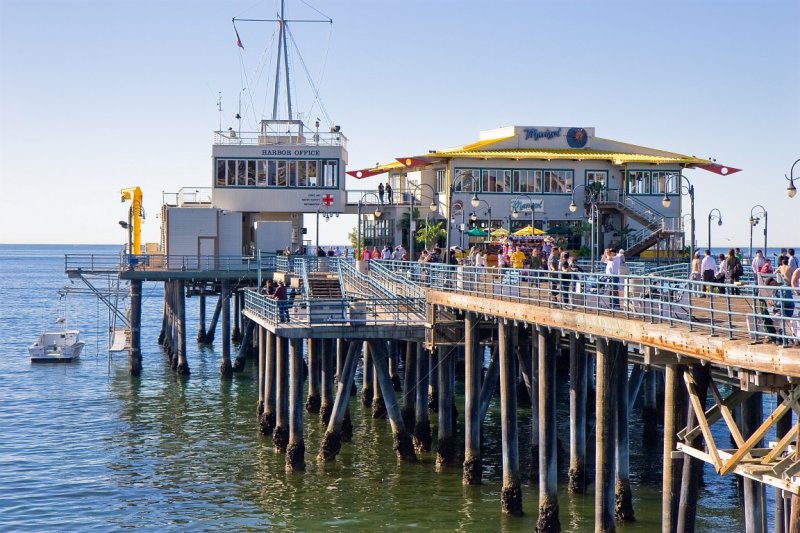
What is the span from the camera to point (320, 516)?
86.0 feet

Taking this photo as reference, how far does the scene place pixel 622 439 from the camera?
23109 mm

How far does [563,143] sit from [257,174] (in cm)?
1615

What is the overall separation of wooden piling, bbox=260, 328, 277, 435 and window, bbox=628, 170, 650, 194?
90.9 feet

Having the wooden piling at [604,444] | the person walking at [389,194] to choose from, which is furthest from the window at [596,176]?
the wooden piling at [604,444]

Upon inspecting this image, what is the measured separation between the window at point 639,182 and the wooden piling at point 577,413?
32033mm

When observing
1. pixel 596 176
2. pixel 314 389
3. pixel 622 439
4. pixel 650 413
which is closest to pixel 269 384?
pixel 314 389

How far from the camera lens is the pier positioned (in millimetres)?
16781

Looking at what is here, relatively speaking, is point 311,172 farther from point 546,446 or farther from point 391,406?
point 546,446

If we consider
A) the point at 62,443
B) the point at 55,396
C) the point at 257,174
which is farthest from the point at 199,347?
the point at 62,443

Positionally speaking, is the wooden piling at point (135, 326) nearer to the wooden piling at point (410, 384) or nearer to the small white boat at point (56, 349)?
the small white boat at point (56, 349)

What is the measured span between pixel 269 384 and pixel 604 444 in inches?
587

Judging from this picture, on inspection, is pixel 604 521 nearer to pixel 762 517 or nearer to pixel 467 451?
pixel 762 517

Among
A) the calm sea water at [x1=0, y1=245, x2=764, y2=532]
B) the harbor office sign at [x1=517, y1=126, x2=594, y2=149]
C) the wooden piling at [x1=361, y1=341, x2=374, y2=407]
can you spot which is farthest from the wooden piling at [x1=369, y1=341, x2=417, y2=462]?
the harbor office sign at [x1=517, y1=126, x2=594, y2=149]

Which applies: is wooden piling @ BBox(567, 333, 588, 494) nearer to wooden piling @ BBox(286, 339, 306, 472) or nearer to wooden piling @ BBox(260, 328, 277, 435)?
wooden piling @ BBox(286, 339, 306, 472)
